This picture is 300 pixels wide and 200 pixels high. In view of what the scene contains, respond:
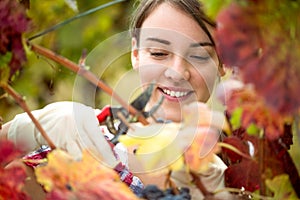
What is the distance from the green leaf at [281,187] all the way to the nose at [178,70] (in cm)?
41

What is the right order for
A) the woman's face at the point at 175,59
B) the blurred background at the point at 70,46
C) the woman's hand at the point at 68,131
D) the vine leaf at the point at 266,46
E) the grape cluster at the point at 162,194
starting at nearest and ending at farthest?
the vine leaf at the point at 266,46, the grape cluster at the point at 162,194, the woman's hand at the point at 68,131, the woman's face at the point at 175,59, the blurred background at the point at 70,46

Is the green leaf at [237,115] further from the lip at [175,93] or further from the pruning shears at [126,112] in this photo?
the lip at [175,93]

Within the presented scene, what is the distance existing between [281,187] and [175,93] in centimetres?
46

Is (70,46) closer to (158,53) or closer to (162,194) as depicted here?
(158,53)

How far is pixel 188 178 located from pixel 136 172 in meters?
0.21

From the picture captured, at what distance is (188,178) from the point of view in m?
0.68

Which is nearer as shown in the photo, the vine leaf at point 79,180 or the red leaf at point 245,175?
the vine leaf at point 79,180

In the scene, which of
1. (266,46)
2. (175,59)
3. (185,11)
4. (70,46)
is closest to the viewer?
(266,46)

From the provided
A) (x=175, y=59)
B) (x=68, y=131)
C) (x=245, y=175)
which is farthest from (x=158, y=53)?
(x=245, y=175)

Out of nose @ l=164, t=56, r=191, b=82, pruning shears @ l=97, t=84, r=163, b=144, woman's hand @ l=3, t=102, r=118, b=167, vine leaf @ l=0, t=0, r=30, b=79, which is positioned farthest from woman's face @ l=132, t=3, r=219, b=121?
vine leaf @ l=0, t=0, r=30, b=79

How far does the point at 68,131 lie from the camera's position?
0.84m

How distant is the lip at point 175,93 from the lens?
1.05 metres

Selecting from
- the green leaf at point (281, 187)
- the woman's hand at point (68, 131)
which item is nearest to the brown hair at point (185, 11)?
the woman's hand at point (68, 131)

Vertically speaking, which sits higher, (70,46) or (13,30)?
(13,30)
